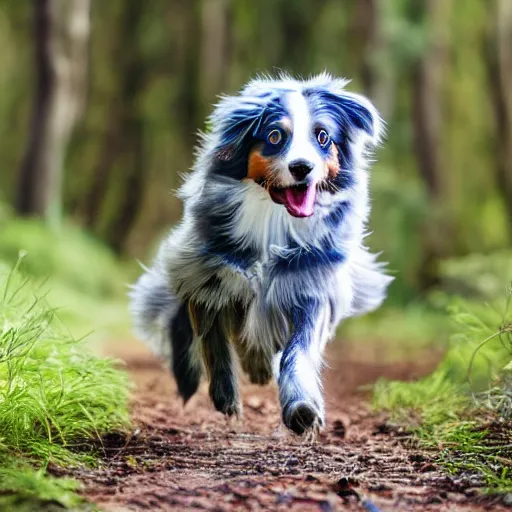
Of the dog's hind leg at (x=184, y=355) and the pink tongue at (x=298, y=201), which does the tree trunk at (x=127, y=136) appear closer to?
the dog's hind leg at (x=184, y=355)

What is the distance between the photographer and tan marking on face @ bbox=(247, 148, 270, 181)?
13.0ft

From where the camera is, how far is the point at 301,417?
3631 mm

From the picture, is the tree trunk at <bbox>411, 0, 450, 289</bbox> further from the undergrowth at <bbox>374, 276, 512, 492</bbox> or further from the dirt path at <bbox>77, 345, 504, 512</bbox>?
the dirt path at <bbox>77, 345, 504, 512</bbox>

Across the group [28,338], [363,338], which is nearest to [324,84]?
[28,338]

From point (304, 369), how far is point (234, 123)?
115 centimetres

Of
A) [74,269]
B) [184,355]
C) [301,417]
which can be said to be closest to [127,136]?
[74,269]

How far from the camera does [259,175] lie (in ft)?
13.1

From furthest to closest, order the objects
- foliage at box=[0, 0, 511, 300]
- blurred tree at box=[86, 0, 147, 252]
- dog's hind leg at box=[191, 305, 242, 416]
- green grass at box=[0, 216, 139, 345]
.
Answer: blurred tree at box=[86, 0, 147, 252], foliage at box=[0, 0, 511, 300], green grass at box=[0, 216, 139, 345], dog's hind leg at box=[191, 305, 242, 416]

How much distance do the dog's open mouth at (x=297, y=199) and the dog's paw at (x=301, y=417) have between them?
0.82m

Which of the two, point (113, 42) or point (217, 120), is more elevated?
point (113, 42)

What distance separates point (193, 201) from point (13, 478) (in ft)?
5.57

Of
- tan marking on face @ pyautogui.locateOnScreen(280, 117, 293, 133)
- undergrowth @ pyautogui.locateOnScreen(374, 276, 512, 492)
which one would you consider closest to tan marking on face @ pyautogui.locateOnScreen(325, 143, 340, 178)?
tan marking on face @ pyautogui.locateOnScreen(280, 117, 293, 133)

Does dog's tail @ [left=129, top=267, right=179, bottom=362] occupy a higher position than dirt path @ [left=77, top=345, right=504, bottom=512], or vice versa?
dog's tail @ [left=129, top=267, right=179, bottom=362]

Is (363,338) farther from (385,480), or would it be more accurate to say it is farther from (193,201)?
(385,480)
